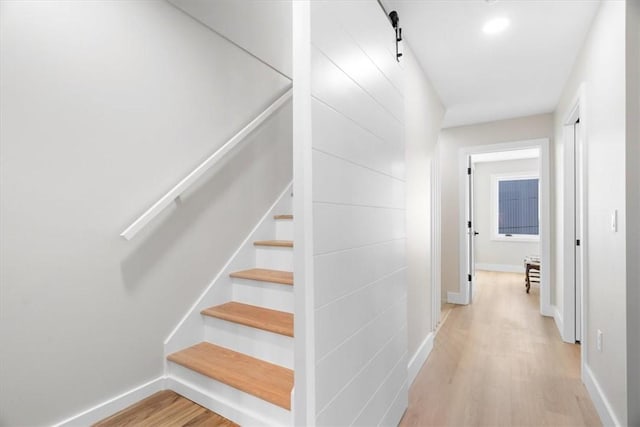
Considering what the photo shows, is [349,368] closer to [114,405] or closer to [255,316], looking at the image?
[255,316]

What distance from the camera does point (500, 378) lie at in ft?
7.93

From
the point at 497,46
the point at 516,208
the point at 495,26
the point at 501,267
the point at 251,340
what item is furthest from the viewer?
the point at 516,208

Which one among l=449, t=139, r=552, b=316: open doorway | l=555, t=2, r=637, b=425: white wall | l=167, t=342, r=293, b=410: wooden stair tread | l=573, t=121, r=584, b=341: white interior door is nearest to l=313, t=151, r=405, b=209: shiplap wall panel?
l=167, t=342, r=293, b=410: wooden stair tread

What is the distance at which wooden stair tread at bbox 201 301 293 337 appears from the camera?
165 centimetres

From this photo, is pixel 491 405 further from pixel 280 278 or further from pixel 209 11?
pixel 209 11

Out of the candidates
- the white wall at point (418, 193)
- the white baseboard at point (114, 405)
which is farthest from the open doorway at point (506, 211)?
the white baseboard at point (114, 405)

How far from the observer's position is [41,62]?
137cm

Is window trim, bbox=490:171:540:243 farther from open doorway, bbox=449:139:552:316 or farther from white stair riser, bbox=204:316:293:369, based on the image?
white stair riser, bbox=204:316:293:369

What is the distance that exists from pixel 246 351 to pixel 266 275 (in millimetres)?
467

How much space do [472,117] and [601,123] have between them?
249cm

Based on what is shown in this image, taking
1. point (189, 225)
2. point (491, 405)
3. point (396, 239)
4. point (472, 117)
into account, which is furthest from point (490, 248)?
point (189, 225)

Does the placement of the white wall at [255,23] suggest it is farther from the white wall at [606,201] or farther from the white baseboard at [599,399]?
the white baseboard at [599,399]

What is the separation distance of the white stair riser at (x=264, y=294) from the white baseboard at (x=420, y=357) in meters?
1.14

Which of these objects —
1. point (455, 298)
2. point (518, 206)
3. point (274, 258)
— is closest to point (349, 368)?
point (274, 258)
